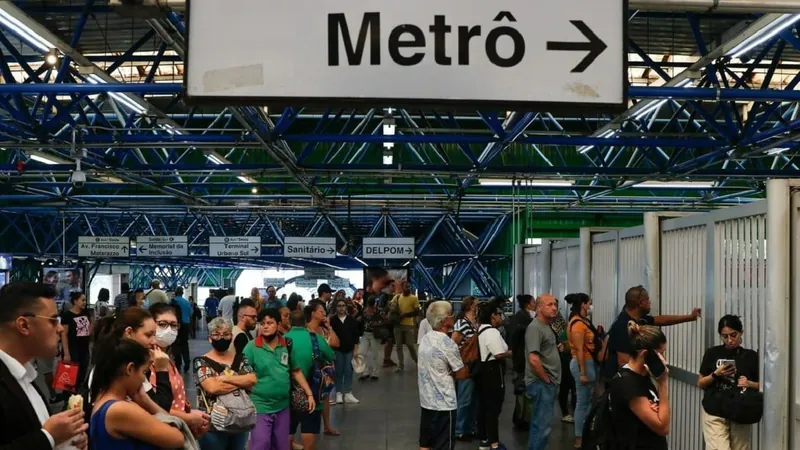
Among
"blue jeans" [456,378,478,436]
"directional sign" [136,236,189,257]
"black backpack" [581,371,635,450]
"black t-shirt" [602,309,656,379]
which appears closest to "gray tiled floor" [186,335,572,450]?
"blue jeans" [456,378,478,436]

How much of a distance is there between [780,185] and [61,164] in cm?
1550

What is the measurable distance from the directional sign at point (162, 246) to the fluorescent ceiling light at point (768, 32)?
20625 millimetres

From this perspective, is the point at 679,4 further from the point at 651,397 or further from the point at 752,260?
the point at 752,260

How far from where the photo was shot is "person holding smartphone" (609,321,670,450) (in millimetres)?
4902

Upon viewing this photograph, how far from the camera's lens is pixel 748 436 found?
6609mm

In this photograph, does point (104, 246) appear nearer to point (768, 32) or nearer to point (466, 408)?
point (466, 408)

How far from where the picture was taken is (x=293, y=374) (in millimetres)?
7555

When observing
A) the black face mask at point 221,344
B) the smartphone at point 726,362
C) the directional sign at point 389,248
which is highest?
the directional sign at point 389,248

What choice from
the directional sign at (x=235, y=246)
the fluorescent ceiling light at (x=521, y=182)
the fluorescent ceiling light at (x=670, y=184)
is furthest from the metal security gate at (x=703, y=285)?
the directional sign at (x=235, y=246)

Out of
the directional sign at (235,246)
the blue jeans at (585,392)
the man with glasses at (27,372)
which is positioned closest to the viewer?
the man with glasses at (27,372)

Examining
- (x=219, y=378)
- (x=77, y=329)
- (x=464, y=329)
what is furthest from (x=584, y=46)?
(x=77, y=329)

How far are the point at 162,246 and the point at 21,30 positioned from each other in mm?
19268

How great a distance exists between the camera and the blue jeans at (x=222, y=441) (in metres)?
6.07

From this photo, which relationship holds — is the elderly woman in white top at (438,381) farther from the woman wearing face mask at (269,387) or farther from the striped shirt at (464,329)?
the woman wearing face mask at (269,387)
